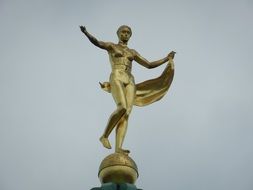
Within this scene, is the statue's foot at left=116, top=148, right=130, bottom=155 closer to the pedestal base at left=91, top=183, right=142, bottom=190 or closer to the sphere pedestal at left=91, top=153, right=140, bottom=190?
the sphere pedestal at left=91, top=153, right=140, bottom=190

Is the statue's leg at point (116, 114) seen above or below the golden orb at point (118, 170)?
above

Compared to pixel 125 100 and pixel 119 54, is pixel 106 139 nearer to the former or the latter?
pixel 125 100

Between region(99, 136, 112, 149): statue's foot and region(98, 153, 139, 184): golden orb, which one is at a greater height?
region(99, 136, 112, 149): statue's foot

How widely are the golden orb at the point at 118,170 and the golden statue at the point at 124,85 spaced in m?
0.53

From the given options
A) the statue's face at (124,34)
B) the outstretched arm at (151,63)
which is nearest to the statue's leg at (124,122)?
the outstretched arm at (151,63)

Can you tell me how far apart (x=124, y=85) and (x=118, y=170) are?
114 inches

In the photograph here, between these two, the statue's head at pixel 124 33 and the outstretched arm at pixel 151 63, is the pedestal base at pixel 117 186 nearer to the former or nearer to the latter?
the outstretched arm at pixel 151 63

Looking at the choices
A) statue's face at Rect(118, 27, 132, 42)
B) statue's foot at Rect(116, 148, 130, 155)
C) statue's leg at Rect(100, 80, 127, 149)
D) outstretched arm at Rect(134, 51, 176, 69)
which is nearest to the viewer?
statue's foot at Rect(116, 148, 130, 155)

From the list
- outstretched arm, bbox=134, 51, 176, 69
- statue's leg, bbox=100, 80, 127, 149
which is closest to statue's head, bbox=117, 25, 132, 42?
outstretched arm, bbox=134, 51, 176, 69

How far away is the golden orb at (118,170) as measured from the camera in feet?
58.7

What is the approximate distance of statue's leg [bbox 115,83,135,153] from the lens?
1904 cm

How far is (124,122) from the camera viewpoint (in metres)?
19.4

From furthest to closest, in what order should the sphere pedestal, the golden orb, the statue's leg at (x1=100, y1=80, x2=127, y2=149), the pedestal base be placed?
the statue's leg at (x1=100, y1=80, x2=127, y2=149), the golden orb, the sphere pedestal, the pedestal base

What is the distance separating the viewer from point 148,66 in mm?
21203
